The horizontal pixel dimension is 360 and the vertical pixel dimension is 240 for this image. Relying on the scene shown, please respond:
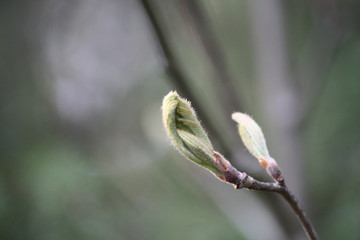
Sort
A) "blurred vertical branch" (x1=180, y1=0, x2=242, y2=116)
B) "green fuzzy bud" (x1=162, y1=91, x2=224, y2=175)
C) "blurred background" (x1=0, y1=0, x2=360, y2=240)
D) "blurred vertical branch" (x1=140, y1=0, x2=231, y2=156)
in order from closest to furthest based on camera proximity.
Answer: "green fuzzy bud" (x1=162, y1=91, x2=224, y2=175) → "blurred vertical branch" (x1=140, y1=0, x2=231, y2=156) → "blurred vertical branch" (x1=180, y1=0, x2=242, y2=116) → "blurred background" (x1=0, y1=0, x2=360, y2=240)

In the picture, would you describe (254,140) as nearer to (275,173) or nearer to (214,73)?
(275,173)

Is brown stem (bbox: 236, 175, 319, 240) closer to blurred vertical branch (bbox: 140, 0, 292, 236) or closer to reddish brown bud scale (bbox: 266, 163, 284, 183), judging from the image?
reddish brown bud scale (bbox: 266, 163, 284, 183)

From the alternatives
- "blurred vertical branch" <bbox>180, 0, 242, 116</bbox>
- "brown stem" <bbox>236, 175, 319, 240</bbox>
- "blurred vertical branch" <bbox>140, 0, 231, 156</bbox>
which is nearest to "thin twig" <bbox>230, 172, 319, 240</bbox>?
"brown stem" <bbox>236, 175, 319, 240</bbox>

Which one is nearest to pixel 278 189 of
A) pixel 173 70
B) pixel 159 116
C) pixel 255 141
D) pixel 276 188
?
pixel 276 188

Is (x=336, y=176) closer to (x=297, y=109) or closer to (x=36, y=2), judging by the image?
(x=297, y=109)

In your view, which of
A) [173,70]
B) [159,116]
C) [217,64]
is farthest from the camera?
[159,116]

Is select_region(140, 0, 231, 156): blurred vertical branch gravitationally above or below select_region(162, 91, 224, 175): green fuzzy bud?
above
